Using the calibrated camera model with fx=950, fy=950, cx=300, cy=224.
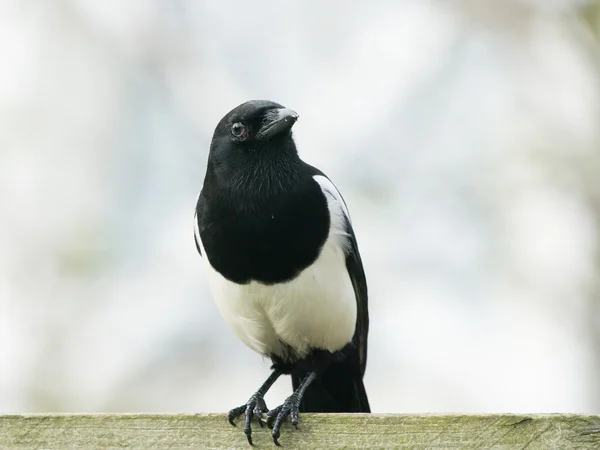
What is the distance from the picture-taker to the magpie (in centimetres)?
279

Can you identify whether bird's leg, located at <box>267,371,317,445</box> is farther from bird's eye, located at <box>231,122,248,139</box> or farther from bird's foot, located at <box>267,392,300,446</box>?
bird's eye, located at <box>231,122,248,139</box>

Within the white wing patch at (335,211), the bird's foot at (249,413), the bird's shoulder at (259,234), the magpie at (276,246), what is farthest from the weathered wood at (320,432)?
the white wing patch at (335,211)

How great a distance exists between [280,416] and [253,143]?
109cm

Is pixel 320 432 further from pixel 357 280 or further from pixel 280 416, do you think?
pixel 357 280

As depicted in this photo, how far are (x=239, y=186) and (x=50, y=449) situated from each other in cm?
113

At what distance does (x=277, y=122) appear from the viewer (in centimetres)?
288

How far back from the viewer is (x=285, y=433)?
79.7 inches

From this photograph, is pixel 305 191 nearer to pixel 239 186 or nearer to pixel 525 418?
pixel 239 186

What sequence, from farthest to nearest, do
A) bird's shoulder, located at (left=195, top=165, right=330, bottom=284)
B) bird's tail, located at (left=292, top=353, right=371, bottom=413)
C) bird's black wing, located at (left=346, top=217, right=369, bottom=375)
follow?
bird's tail, located at (left=292, top=353, right=371, bottom=413), bird's black wing, located at (left=346, top=217, right=369, bottom=375), bird's shoulder, located at (left=195, top=165, right=330, bottom=284)

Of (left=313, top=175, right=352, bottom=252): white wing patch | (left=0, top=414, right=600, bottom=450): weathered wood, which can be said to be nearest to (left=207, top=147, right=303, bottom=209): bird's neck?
(left=313, top=175, right=352, bottom=252): white wing patch

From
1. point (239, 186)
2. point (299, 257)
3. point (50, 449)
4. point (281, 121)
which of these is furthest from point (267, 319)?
point (50, 449)

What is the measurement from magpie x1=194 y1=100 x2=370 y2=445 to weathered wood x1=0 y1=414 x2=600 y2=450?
681 mm

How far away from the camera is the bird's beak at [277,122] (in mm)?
2865

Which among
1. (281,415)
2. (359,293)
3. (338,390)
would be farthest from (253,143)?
(281,415)
